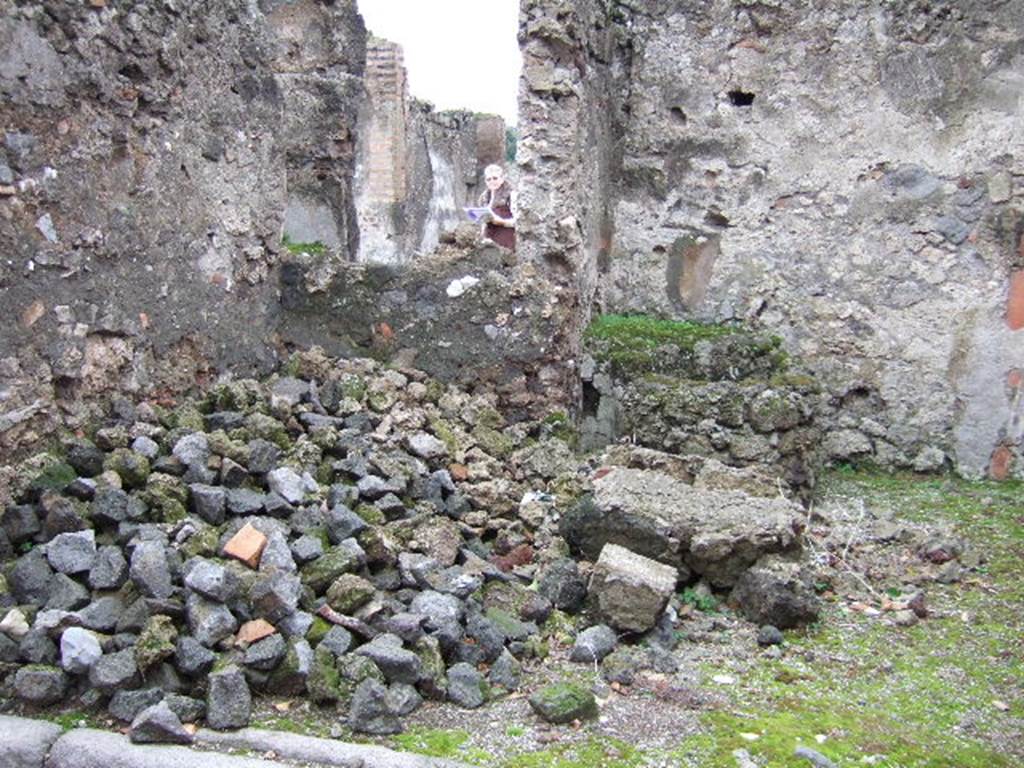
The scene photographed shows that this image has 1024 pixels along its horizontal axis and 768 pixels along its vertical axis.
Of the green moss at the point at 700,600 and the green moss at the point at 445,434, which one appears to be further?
the green moss at the point at 445,434

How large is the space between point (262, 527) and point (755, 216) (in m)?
3.96

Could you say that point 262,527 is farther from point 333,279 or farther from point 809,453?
point 809,453

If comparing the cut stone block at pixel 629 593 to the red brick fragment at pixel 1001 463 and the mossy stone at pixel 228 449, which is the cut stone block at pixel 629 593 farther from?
the red brick fragment at pixel 1001 463

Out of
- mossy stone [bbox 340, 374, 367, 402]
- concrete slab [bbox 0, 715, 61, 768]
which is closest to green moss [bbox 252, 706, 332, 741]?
concrete slab [bbox 0, 715, 61, 768]

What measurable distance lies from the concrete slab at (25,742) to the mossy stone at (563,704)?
4.29ft

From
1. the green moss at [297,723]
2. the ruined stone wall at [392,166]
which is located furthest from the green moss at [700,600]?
the ruined stone wall at [392,166]

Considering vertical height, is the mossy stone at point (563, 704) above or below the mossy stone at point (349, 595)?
below

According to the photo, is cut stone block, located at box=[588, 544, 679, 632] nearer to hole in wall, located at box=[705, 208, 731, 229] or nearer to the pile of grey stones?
the pile of grey stones

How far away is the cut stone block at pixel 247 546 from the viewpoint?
3.38 metres

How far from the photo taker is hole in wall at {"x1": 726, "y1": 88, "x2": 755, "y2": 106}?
638cm

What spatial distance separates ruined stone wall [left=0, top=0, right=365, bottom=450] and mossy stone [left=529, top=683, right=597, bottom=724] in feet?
6.61

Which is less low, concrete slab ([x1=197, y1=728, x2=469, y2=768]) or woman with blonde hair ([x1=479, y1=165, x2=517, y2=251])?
woman with blonde hair ([x1=479, y1=165, x2=517, y2=251])

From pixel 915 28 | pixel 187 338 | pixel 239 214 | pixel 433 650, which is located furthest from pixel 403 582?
pixel 915 28

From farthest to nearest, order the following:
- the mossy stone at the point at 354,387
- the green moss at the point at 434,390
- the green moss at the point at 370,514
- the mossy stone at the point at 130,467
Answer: the green moss at the point at 434,390 < the mossy stone at the point at 354,387 < the green moss at the point at 370,514 < the mossy stone at the point at 130,467
